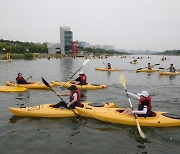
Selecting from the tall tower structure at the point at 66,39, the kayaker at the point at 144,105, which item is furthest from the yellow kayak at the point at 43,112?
the tall tower structure at the point at 66,39

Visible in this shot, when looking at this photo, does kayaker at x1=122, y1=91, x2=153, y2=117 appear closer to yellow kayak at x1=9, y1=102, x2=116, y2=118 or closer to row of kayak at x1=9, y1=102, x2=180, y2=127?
row of kayak at x1=9, y1=102, x2=180, y2=127

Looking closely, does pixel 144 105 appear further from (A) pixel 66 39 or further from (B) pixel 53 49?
(A) pixel 66 39

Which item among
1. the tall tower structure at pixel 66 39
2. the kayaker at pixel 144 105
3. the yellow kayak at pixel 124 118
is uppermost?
the tall tower structure at pixel 66 39

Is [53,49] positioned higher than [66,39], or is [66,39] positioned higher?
[66,39]

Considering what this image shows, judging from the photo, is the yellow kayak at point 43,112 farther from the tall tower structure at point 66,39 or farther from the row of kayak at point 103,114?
the tall tower structure at point 66,39

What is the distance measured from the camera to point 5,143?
28.8 ft

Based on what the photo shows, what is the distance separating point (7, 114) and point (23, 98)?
12.9 feet

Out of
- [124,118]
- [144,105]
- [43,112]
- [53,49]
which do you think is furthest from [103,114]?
[53,49]

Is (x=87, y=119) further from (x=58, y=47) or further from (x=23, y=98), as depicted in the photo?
(x=58, y=47)

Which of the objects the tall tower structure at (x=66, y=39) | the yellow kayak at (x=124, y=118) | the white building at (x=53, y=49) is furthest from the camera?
the tall tower structure at (x=66, y=39)

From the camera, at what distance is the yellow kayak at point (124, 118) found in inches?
400

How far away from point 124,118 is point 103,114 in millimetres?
998

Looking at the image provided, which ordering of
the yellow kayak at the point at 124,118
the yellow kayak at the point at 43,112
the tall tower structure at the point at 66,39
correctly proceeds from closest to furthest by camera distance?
1. the yellow kayak at the point at 124,118
2. the yellow kayak at the point at 43,112
3. the tall tower structure at the point at 66,39

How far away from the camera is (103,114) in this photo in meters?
10.9
